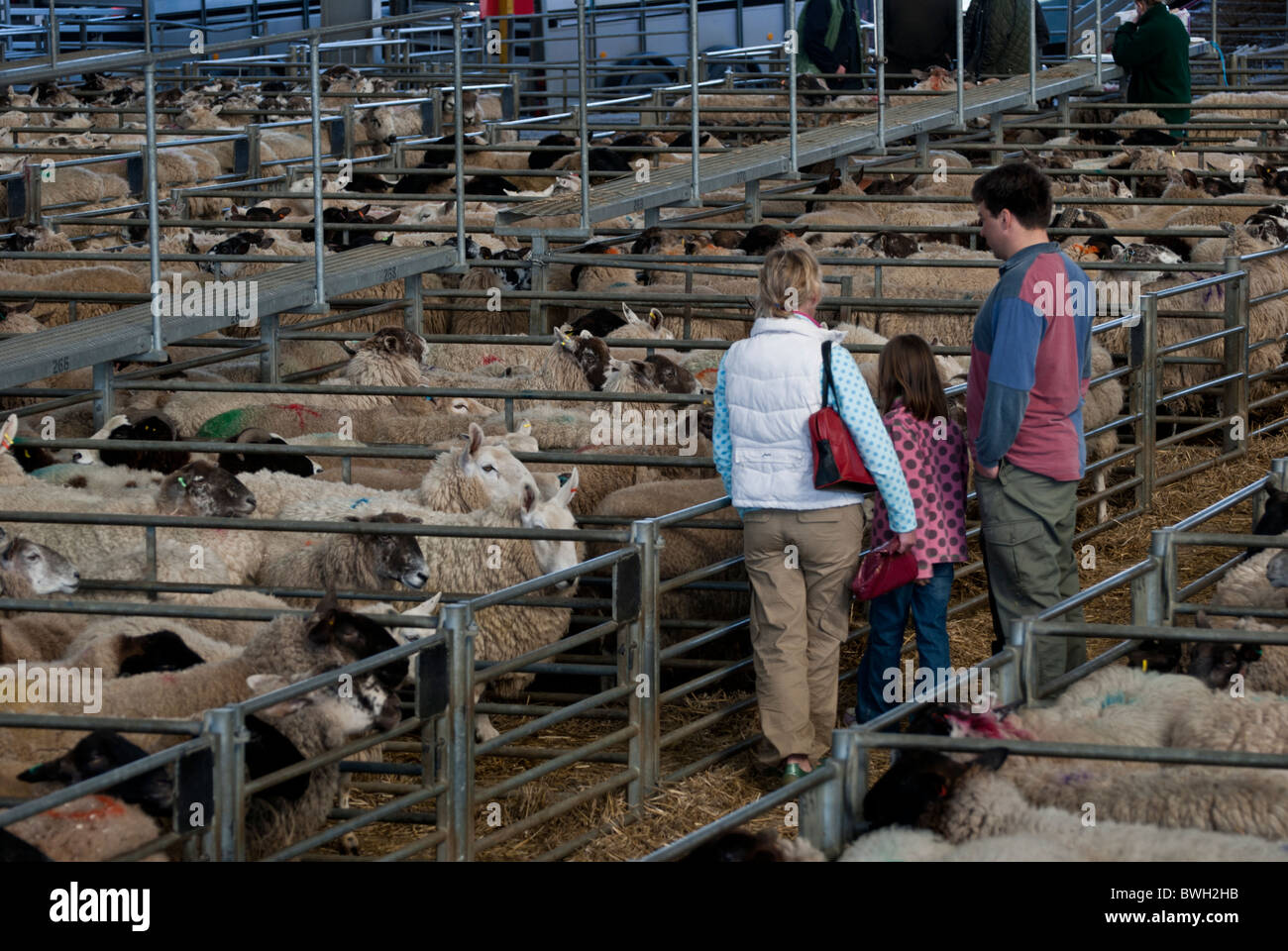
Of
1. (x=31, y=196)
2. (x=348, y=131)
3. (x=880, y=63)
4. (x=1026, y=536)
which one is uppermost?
(x=348, y=131)

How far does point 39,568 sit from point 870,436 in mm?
2882

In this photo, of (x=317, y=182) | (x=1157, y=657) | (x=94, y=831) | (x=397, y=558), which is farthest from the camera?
(x=317, y=182)

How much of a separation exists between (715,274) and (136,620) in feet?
18.6

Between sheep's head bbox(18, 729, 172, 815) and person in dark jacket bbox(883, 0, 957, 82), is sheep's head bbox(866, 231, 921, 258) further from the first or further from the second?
sheep's head bbox(18, 729, 172, 815)

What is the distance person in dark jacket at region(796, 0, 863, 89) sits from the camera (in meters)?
17.2

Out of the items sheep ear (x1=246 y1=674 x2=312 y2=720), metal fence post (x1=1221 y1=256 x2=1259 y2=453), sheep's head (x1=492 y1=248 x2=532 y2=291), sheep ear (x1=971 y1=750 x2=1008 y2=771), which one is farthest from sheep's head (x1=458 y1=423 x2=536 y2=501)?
sheep's head (x1=492 y1=248 x2=532 y2=291)

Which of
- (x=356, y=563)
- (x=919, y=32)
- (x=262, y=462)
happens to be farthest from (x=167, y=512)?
(x=919, y=32)

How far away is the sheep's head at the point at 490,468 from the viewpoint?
6.45 metres

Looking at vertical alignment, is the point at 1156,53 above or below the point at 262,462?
above

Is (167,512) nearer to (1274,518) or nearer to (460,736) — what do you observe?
(460,736)
